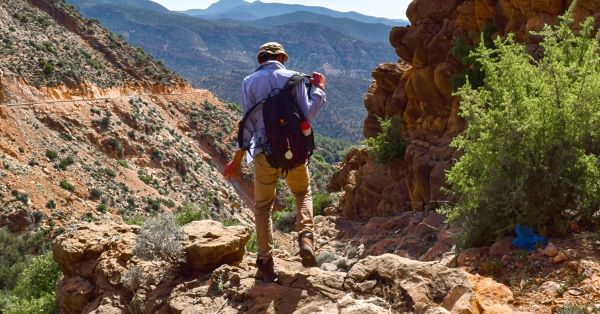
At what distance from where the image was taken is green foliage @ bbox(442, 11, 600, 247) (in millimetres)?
5480

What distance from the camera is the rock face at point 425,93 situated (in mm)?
15686

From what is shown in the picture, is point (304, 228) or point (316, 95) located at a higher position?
point (316, 95)

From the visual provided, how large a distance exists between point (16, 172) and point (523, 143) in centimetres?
3027

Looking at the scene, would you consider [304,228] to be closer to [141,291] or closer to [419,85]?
[141,291]

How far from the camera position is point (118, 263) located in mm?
5898

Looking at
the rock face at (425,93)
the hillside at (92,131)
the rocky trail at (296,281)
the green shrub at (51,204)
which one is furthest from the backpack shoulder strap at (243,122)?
the green shrub at (51,204)

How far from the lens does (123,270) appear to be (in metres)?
5.75

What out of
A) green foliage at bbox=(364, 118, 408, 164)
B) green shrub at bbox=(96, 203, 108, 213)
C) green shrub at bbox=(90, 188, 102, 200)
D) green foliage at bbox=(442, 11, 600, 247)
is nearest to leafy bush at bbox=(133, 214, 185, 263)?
green foliage at bbox=(442, 11, 600, 247)

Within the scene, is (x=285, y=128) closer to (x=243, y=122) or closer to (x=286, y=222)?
(x=243, y=122)

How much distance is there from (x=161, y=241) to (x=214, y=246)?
0.62m

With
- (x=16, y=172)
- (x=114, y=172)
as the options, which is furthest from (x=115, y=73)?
(x=16, y=172)

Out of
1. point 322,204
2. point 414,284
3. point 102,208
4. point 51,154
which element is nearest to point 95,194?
point 102,208

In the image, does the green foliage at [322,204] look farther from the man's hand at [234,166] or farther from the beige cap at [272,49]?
the beige cap at [272,49]

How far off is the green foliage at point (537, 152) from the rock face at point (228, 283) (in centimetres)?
170
